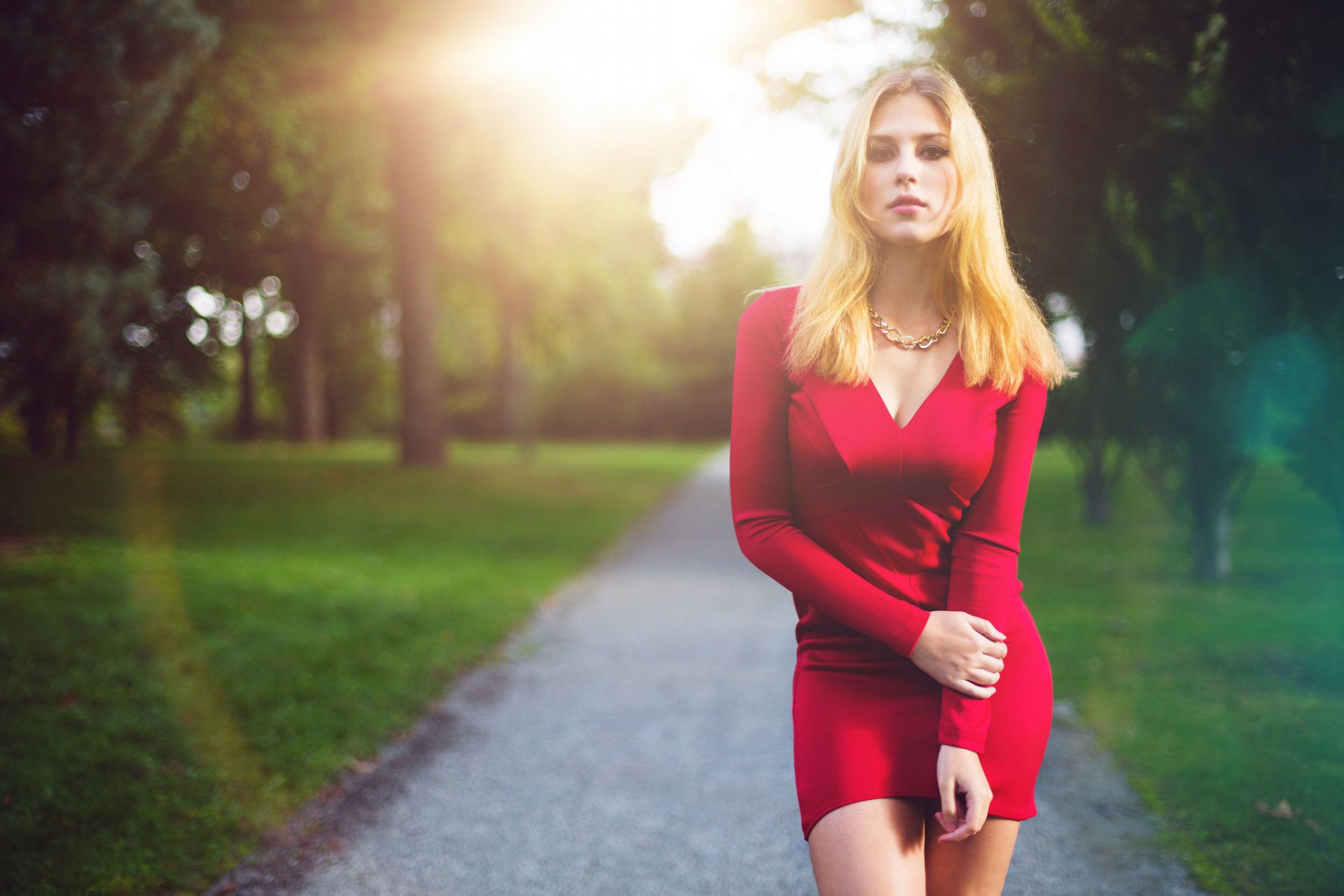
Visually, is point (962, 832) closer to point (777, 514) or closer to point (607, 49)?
point (777, 514)

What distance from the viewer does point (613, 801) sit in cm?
392

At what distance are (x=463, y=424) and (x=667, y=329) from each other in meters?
9.75

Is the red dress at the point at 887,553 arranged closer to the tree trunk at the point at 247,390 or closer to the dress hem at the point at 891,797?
the dress hem at the point at 891,797

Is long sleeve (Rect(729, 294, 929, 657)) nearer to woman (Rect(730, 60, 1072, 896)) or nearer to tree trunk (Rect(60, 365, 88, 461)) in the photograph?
woman (Rect(730, 60, 1072, 896))

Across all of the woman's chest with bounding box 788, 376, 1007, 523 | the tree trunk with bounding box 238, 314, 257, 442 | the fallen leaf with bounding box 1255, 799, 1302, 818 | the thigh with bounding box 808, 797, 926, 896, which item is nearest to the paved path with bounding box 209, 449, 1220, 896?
the fallen leaf with bounding box 1255, 799, 1302, 818

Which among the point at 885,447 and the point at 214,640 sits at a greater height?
the point at 885,447

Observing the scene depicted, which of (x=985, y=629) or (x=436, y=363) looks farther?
(x=436, y=363)

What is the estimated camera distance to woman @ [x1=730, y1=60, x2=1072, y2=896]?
1786 mm

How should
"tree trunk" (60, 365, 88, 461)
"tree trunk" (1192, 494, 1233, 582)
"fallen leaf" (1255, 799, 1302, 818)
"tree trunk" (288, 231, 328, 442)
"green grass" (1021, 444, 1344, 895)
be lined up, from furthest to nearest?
1. "tree trunk" (288, 231, 328, 442)
2. "tree trunk" (1192, 494, 1233, 582)
3. "tree trunk" (60, 365, 88, 461)
4. "fallen leaf" (1255, 799, 1302, 818)
5. "green grass" (1021, 444, 1344, 895)

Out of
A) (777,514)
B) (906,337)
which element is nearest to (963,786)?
(777,514)

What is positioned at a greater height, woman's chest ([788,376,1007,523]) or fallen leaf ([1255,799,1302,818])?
woman's chest ([788,376,1007,523])

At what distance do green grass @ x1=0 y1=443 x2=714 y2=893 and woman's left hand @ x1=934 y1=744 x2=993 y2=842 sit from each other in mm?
2623

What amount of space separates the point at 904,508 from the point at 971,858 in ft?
2.36

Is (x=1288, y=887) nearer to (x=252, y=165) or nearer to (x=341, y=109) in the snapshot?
(x=252, y=165)
